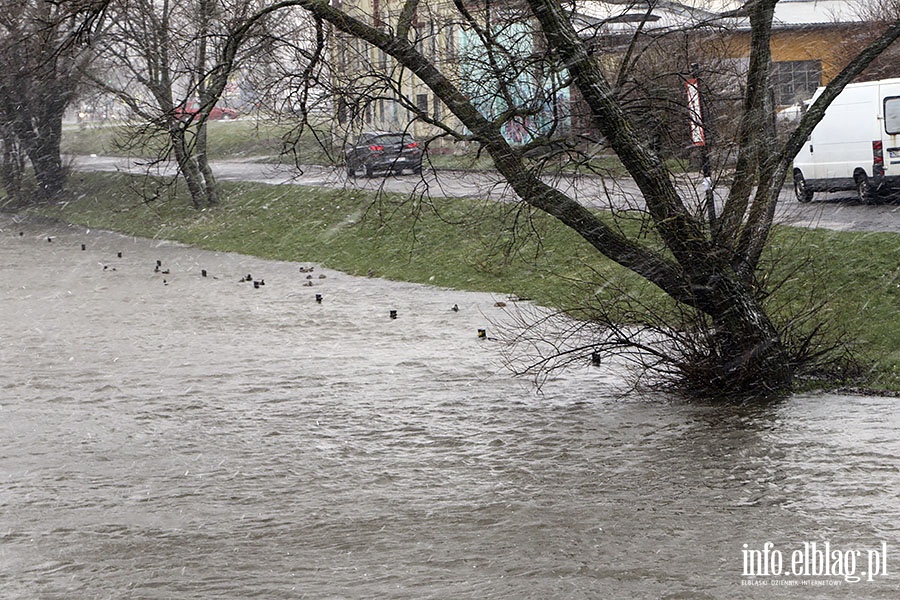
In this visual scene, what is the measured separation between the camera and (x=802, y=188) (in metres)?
24.3

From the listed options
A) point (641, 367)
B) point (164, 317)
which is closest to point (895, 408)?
point (641, 367)

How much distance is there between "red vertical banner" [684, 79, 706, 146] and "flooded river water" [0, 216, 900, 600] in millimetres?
2729

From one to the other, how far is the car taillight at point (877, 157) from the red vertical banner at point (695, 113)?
34.2 ft

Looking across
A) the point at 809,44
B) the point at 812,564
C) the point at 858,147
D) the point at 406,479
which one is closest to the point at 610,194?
the point at 406,479

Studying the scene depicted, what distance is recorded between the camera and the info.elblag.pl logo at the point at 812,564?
7945 mm

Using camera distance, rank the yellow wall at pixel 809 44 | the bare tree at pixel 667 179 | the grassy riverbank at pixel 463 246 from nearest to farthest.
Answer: the bare tree at pixel 667 179
the grassy riverbank at pixel 463 246
the yellow wall at pixel 809 44

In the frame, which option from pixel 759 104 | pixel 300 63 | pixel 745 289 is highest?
pixel 300 63

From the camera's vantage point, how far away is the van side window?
22.6m

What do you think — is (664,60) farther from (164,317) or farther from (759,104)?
(164,317)

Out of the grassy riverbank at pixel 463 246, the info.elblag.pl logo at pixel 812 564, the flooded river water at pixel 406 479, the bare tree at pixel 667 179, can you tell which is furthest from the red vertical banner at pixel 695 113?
the info.elblag.pl logo at pixel 812 564

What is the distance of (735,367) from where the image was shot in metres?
12.6

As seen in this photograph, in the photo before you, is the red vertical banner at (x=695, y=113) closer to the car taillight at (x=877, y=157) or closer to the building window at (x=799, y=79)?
the car taillight at (x=877, y=157)

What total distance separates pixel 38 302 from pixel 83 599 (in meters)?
15.5

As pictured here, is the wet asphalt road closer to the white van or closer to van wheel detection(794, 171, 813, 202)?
van wheel detection(794, 171, 813, 202)
